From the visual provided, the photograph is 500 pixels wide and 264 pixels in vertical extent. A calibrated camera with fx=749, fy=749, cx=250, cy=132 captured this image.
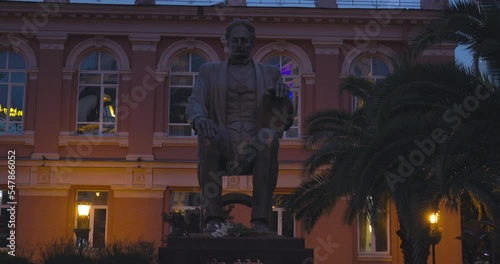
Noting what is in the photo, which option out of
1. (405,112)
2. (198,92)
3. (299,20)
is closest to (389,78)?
(405,112)

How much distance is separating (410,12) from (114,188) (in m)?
11.8

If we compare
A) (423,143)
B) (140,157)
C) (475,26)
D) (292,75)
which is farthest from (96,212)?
(475,26)

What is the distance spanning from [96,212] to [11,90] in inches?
203

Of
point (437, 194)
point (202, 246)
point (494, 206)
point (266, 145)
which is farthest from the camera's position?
point (494, 206)

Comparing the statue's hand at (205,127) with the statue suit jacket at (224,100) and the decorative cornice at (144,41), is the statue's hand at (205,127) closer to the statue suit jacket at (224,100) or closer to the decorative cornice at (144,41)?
the statue suit jacket at (224,100)

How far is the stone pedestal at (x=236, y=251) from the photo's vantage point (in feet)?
23.4

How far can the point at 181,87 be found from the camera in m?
26.0

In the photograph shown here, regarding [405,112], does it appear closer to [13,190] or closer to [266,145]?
[266,145]

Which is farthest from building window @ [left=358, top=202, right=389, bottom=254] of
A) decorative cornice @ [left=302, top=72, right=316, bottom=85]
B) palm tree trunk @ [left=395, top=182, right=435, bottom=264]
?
palm tree trunk @ [left=395, top=182, right=435, bottom=264]

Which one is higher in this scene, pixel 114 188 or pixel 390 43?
pixel 390 43

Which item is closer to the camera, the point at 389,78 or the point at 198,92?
the point at 198,92

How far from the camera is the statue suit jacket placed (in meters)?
8.18

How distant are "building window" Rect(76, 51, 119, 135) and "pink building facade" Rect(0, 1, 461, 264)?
0.04 meters

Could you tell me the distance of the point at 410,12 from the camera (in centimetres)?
2584
